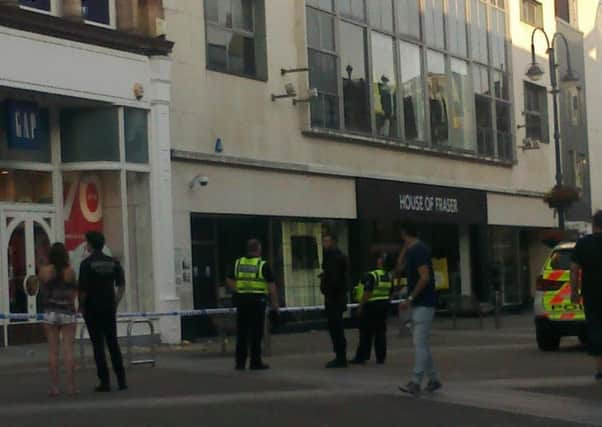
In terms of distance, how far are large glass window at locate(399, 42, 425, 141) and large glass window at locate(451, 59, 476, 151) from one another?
2.01 m

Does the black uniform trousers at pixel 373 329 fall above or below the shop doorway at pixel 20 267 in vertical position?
below

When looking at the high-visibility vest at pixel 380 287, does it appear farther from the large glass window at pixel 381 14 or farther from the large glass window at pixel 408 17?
the large glass window at pixel 408 17

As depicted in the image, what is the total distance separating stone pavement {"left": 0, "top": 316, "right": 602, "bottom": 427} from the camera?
11.3 m

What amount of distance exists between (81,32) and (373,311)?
25.1ft

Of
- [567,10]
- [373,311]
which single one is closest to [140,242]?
[373,311]

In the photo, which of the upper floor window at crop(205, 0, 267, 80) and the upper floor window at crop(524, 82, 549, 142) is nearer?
the upper floor window at crop(205, 0, 267, 80)

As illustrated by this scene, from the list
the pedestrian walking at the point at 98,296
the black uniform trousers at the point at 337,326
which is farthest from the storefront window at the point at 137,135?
the pedestrian walking at the point at 98,296

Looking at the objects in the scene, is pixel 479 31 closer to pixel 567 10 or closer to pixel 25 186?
pixel 567 10

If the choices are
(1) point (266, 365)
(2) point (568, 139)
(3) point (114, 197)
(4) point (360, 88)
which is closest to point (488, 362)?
(1) point (266, 365)

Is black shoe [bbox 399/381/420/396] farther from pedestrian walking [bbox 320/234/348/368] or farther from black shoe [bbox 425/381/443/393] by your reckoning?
pedestrian walking [bbox 320/234/348/368]

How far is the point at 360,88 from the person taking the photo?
97.0 ft

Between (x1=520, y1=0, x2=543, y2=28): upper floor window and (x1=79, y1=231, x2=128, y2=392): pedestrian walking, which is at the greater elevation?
(x1=520, y1=0, x2=543, y2=28): upper floor window

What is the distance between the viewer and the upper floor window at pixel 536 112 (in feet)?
129

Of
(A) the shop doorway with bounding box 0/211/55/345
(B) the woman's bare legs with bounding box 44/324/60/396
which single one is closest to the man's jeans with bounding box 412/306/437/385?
(B) the woman's bare legs with bounding box 44/324/60/396
